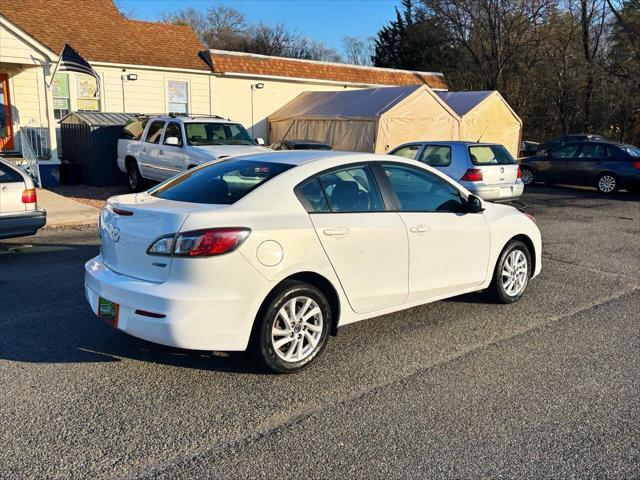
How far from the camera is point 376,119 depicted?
19.3 meters

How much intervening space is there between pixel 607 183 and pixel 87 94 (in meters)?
16.6

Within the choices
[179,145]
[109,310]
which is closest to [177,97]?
[179,145]

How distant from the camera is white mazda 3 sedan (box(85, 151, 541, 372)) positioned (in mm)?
3832

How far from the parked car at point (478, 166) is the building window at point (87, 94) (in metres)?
12.0

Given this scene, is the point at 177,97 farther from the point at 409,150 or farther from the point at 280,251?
the point at 280,251

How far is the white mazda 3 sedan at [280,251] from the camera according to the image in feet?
12.6

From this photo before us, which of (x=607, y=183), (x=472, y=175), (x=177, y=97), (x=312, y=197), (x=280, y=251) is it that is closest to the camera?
(x=280, y=251)

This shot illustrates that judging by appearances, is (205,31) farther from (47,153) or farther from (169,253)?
(169,253)

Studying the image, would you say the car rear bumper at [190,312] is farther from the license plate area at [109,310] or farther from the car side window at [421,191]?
the car side window at [421,191]

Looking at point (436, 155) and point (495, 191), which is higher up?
point (436, 155)

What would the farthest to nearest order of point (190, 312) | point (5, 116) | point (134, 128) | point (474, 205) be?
point (5, 116), point (134, 128), point (474, 205), point (190, 312)

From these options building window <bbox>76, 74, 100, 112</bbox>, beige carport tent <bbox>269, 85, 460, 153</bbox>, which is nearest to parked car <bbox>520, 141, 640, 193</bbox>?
beige carport tent <bbox>269, 85, 460, 153</bbox>

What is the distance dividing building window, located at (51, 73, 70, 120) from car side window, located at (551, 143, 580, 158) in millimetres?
15687

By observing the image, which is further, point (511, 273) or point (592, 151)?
point (592, 151)
